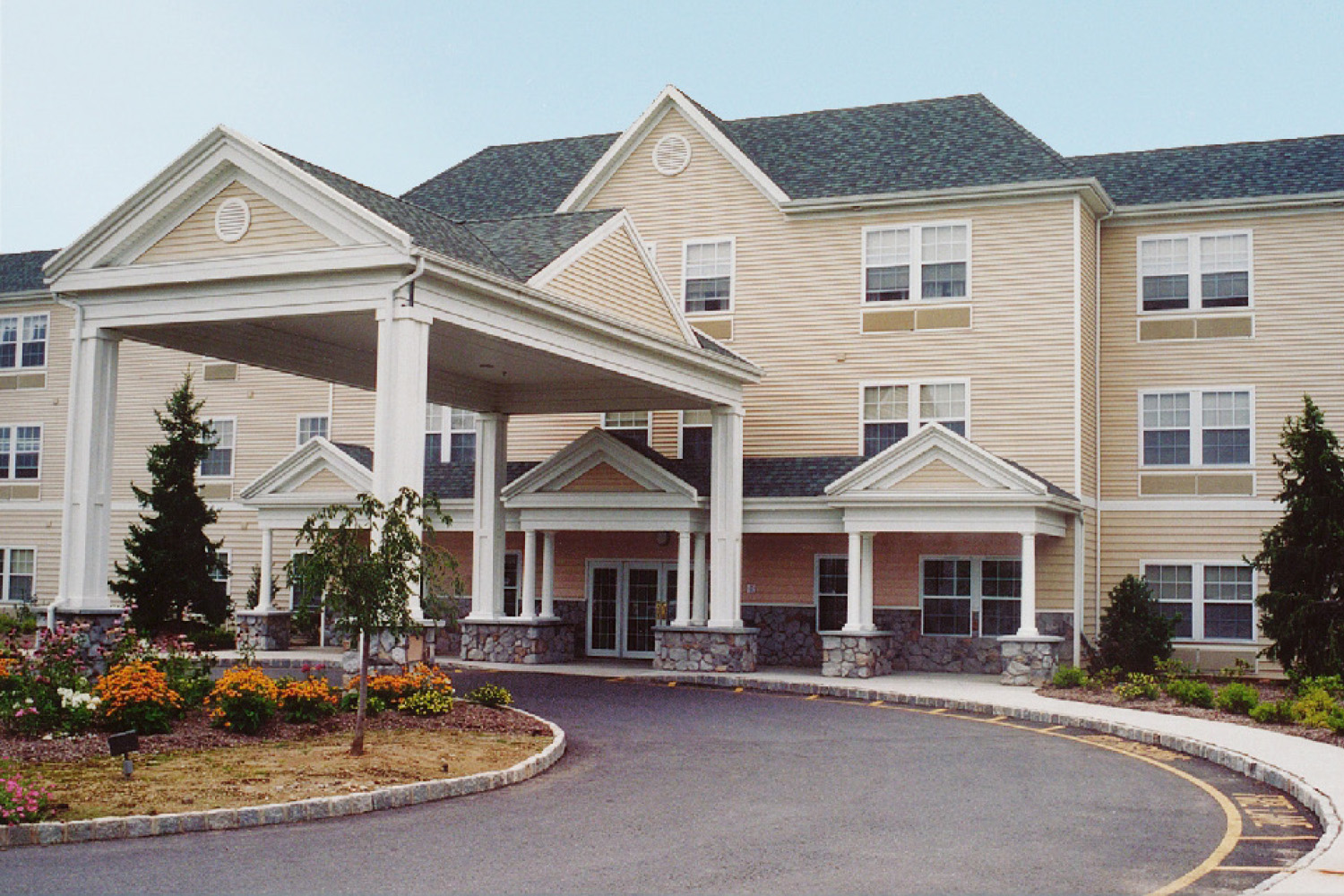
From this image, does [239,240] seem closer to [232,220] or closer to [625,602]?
[232,220]

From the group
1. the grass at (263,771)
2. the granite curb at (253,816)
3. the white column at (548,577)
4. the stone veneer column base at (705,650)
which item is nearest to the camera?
the granite curb at (253,816)

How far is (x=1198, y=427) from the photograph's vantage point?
27125 millimetres

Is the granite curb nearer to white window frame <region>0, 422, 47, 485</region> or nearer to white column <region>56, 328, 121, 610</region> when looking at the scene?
white column <region>56, 328, 121, 610</region>

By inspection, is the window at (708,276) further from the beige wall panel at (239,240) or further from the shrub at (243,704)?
→ the shrub at (243,704)

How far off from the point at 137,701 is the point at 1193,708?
14146mm

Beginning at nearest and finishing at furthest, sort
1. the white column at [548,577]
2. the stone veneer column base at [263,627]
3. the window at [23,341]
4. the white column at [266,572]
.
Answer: the white column at [548,577] < the stone veneer column base at [263,627] < the white column at [266,572] < the window at [23,341]

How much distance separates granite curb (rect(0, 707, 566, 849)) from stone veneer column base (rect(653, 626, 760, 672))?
12.6 m

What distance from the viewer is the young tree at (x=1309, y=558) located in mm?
20875

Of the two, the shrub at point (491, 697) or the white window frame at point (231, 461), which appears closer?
the shrub at point (491, 697)

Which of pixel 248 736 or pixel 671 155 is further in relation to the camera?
pixel 671 155

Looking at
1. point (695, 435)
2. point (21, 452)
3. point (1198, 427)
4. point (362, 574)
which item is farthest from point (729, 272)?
point (21, 452)

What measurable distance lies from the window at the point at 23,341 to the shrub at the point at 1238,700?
30.9 meters

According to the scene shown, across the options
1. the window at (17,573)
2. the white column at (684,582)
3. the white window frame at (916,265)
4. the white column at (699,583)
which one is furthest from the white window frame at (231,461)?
the white window frame at (916,265)

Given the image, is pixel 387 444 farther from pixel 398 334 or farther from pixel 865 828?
pixel 865 828
